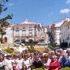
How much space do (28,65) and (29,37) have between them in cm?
9789

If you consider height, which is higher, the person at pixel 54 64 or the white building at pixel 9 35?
the white building at pixel 9 35

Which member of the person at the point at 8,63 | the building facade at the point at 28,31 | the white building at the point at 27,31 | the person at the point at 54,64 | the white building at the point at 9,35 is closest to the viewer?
the person at the point at 54,64

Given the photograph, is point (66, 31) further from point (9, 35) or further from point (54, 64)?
point (54, 64)

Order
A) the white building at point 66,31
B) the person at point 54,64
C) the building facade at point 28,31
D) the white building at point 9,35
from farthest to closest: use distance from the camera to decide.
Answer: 1. the building facade at point 28,31
2. the white building at point 66,31
3. the white building at point 9,35
4. the person at point 54,64

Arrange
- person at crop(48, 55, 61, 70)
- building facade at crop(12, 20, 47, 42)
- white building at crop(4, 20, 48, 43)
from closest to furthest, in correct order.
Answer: person at crop(48, 55, 61, 70), white building at crop(4, 20, 48, 43), building facade at crop(12, 20, 47, 42)

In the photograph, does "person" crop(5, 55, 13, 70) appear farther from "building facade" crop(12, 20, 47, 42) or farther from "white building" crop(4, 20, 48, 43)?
"building facade" crop(12, 20, 47, 42)

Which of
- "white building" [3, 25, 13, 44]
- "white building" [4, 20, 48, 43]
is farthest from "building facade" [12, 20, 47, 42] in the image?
"white building" [3, 25, 13, 44]

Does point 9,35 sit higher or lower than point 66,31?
lower

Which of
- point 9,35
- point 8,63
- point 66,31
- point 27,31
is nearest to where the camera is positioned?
point 8,63

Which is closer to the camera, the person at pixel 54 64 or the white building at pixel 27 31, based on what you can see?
the person at pixel 54 64

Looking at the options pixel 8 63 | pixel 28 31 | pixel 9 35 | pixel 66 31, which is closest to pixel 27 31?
pixel 28 31

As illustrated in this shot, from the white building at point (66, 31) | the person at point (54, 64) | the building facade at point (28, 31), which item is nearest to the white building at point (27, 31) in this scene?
the building facade at point (28, 31)

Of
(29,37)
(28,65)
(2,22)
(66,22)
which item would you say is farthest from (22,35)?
(28,65)

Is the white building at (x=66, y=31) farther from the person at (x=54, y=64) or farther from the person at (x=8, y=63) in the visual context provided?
the person at (x=54, y=64)
